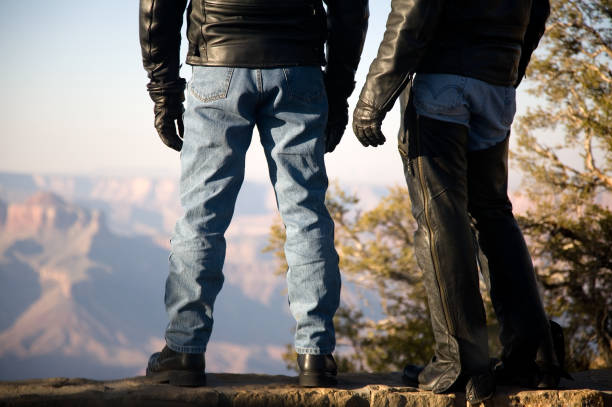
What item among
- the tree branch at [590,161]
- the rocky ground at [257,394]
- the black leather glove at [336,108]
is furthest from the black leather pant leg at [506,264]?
the tree branch at [590,161]

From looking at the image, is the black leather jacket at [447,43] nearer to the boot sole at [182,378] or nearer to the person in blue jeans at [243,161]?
the person in blue jeans at [243,161]

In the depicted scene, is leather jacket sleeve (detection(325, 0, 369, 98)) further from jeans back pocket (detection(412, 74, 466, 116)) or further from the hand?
jeans back pocket (detection(412, 74, 466, 116))

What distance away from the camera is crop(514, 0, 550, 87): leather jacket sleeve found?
2.66 metres

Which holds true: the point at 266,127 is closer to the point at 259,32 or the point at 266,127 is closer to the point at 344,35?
the point at 259,32

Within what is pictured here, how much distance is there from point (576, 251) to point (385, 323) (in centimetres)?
456

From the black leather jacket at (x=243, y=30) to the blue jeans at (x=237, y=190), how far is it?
0.06 meters

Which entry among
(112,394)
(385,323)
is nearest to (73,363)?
(385,323)

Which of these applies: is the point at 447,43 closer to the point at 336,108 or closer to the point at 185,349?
the point at 336,108

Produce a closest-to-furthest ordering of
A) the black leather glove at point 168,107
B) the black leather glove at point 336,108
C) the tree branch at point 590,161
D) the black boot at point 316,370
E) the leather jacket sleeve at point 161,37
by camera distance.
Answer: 1. the black boot at point 316,370
2. the leather jacket sleeve at point 161,37
3. the black leather glove at point 168,107
4. the black leather glove at point 336,108
5. the tree branch at point 590,161

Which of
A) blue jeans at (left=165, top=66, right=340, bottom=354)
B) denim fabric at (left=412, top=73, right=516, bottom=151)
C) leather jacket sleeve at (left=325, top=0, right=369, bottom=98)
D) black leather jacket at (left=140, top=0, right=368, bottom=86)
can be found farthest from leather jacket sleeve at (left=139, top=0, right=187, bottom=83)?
denim fabric at (left=412, top=73, right=516, bottom=151)

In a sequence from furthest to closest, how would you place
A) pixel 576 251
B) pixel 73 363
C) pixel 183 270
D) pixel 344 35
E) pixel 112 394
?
pixel 73 363 → pixel 576 251 → pixel 344 35 → pixel 183 270 → pixel 112 394

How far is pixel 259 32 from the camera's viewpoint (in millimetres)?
2381

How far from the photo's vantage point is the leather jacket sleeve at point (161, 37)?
8.23 ft

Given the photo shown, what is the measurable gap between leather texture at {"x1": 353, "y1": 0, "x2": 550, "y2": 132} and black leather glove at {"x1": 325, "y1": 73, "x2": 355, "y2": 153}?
0.42 meters
